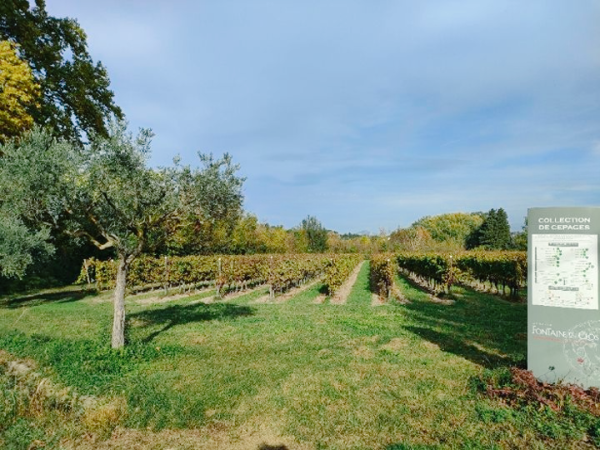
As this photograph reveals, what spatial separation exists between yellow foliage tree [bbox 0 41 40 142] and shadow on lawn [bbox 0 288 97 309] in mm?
6551

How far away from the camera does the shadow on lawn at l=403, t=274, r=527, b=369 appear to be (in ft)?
22.5

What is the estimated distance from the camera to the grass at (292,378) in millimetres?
3998

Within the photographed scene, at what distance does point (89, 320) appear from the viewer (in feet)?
34.6

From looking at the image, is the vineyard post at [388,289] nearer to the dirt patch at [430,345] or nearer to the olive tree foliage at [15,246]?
the dirt patch at [430,345]

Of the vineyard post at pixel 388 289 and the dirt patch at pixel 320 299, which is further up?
the vineyard post at pixel 388 289

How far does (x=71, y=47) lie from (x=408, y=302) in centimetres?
1702

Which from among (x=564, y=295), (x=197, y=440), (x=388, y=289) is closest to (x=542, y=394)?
(x=564, y=295)

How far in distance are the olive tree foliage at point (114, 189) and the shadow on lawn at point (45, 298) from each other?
9.64 m

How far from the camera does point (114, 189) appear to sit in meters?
6.14

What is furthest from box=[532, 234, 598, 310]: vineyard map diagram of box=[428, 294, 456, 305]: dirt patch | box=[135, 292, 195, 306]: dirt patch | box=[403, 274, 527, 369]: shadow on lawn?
box=[135, 292, 195, 306]: dirt patch

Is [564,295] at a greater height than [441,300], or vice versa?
[564,295]

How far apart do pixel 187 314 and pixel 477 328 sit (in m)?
7.98

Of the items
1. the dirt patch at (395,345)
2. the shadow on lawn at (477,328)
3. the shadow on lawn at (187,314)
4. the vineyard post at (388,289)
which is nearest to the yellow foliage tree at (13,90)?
the shadow on lawn at (187,314)

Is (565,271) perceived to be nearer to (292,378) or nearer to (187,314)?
(292,378)
